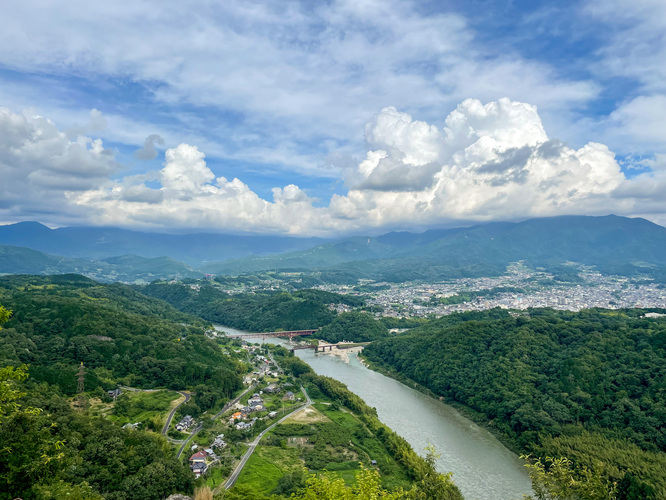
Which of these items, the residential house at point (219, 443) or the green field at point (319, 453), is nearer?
the green field at point (319, 453)

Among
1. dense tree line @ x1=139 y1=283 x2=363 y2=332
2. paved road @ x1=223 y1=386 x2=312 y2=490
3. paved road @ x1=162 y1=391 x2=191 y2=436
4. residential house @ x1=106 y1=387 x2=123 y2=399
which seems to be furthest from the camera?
dense tree line @ x1=139 y1=283 x2=363 y2=332

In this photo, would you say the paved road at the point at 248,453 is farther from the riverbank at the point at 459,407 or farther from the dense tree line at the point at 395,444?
the riverbank at the point at 459,407

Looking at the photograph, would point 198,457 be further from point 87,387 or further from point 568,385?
point 568,385

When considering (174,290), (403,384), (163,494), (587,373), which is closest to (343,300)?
(174,290)

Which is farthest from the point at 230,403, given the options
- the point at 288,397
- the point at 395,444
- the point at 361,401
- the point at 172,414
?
the point at 395,444

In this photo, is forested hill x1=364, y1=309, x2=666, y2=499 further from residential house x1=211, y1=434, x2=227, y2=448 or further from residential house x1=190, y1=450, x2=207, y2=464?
residential house x1=211, y1=434, x2=227, y2=448

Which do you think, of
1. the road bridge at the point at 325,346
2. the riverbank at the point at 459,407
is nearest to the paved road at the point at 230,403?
the riverbank at the point at 459,407

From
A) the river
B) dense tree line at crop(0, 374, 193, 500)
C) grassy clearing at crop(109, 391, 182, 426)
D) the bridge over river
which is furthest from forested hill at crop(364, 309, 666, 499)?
grassy clearing at crop(109, 391, 182, 426)
